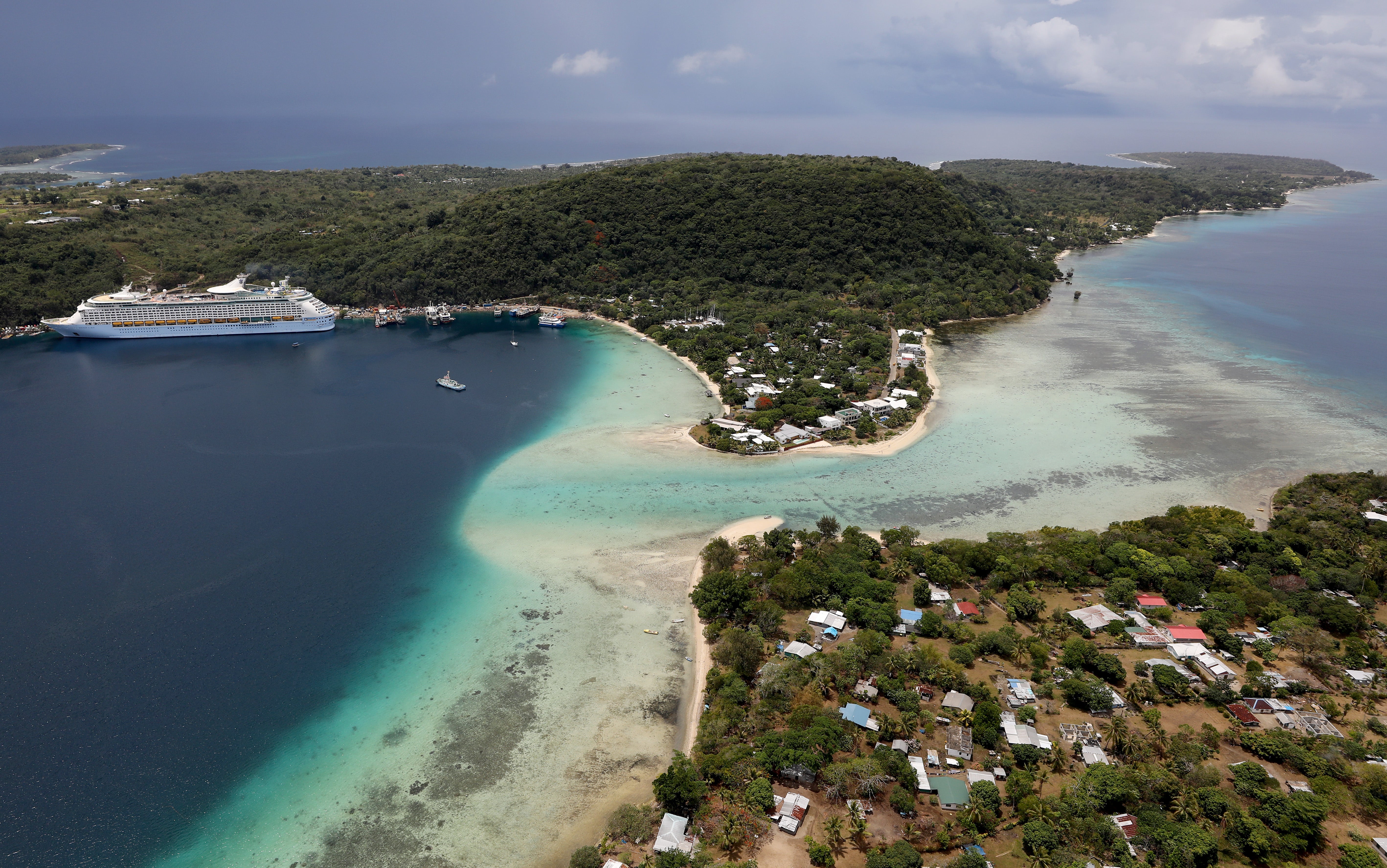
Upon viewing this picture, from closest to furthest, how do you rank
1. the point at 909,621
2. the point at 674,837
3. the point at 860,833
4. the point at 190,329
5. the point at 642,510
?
the point at 674,837 < the point at 860,833 < the point at 909,621 < the point at 642,510 < the point at 190,329

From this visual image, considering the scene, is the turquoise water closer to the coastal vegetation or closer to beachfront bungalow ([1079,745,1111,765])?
the coastal vegetation

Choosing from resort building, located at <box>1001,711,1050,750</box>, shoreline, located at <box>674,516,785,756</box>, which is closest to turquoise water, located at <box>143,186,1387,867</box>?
shoreline, located at <box>674,516,785,756</box>

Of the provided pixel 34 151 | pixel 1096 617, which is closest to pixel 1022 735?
pixel 1096 617

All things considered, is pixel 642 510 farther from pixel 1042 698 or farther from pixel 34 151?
pixel 34 151

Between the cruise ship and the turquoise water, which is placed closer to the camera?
the turquoise water

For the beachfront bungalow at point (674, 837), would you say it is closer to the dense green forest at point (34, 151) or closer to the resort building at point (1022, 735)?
the resort building at point (1022, 735)

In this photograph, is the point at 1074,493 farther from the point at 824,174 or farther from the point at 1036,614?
the point at 824,174

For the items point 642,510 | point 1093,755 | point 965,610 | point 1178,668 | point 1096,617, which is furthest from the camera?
point 642,510

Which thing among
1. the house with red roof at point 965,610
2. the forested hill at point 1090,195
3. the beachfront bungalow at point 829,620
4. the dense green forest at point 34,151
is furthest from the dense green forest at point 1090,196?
the dense green forest at point 34,151

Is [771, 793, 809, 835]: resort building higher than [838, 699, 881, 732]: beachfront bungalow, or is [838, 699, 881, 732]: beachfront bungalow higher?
[838, 699, 881, 732]: beachfront bungalow
